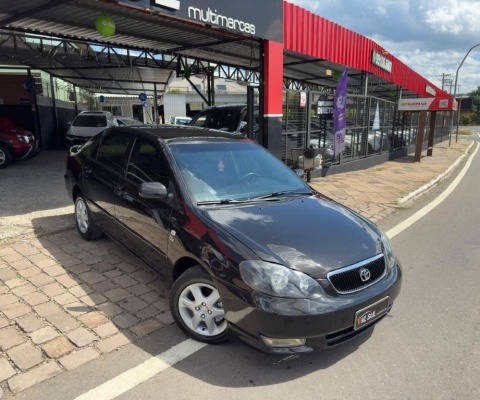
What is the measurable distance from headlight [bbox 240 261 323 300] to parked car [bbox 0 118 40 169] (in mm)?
10652

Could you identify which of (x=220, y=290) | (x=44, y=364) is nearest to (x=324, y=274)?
(x=220, y=290)

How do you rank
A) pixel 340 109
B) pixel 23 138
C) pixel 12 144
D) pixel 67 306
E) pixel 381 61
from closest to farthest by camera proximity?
pixel 67 306 < pixel 340 109 < pixel 12 144 < pixel 23 138 < pixel 381 61

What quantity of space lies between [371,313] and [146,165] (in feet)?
8.26

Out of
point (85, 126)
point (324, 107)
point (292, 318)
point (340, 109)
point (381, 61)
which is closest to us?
point (292, 318)

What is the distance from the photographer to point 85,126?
1510 centimetres

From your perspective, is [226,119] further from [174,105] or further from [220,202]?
[174,105]

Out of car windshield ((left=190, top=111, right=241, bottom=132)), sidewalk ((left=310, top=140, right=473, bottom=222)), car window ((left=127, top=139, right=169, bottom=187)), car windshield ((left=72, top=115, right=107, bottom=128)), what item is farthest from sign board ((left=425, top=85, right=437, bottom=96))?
car window ((left=127, top=139, right=169, bottom=187))

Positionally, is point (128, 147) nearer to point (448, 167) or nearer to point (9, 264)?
point (9, 264)

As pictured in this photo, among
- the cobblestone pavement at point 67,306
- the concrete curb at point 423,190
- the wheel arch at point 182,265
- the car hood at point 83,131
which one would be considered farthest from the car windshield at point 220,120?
the wheel arch at point 182,265

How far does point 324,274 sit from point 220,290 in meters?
0.75

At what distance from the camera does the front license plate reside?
2.65m

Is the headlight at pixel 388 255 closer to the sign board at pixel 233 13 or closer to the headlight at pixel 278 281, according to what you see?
the headlight at pixel 278 281

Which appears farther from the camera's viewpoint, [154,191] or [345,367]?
[154,191]

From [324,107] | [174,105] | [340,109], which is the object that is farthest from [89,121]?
[174,105]
